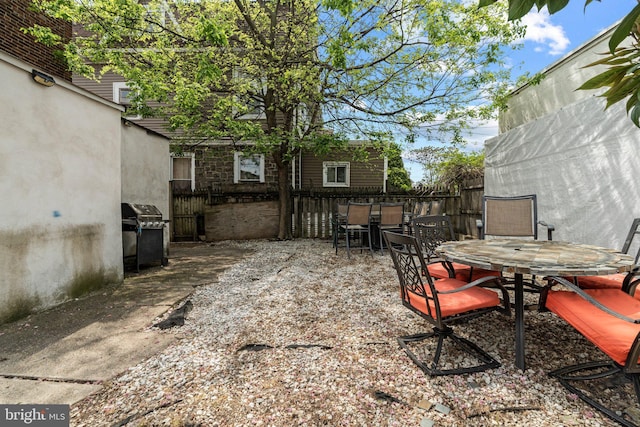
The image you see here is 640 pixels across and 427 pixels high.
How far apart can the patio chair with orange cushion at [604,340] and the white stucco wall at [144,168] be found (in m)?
5.37

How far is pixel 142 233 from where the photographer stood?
14.9ft

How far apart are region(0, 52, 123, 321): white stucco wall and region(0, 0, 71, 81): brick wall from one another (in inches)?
98.5

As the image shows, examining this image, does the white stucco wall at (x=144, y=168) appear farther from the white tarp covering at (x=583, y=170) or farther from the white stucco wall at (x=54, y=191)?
the white tarp covering at (x=583, y=170)

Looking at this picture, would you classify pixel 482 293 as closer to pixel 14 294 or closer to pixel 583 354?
pixel 583 354

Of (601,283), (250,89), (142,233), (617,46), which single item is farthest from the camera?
(250,89)

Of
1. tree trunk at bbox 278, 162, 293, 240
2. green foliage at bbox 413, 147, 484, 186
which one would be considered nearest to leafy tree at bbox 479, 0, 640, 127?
green foliage at bbox 413, 147, 484, 186

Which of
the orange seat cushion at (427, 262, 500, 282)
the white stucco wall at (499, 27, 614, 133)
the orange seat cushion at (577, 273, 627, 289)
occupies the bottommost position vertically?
the orange seat cushion at (427, 262, 500, 282)

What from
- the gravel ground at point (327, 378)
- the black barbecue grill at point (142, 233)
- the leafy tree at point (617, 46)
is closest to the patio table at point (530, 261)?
the gravel ground at point (327, 378)

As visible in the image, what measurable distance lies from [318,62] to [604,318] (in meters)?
6.26

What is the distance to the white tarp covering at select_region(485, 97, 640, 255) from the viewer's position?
345 centimetres

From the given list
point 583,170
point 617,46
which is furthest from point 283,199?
point 617,46

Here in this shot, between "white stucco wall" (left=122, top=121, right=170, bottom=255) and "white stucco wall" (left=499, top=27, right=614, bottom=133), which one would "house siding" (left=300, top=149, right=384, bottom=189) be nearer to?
"white stucco wall" (left=499, top=27, right=614, bottom=133)

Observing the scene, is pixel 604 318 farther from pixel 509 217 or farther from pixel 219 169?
pixel 219 169

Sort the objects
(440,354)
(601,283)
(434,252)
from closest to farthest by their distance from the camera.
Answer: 1. (440,354)
2. (601,283)
3. (434,252)
